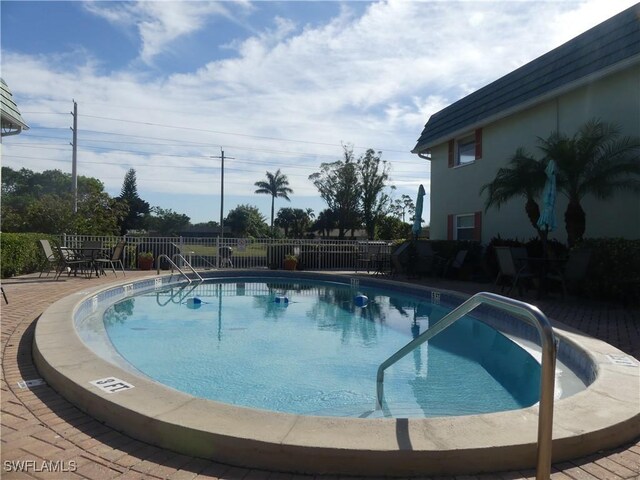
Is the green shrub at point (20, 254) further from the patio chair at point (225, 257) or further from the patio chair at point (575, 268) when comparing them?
the patio chair at point (575, 268)

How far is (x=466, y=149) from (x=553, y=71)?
15.0ft

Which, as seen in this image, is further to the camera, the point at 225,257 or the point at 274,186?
the point at 274,186

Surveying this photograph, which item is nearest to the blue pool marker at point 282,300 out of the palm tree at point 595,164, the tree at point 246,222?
the palm tree at point 595,164

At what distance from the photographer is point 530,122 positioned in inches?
504

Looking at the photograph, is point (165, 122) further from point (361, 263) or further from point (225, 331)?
point (225, 331)

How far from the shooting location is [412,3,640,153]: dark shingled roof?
31.8 ft

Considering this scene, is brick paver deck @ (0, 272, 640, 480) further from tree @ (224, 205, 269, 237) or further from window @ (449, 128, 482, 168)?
tree @ (224, 205, 269, 237)

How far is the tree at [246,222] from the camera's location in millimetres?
64438

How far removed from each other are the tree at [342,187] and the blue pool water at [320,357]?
23.7m

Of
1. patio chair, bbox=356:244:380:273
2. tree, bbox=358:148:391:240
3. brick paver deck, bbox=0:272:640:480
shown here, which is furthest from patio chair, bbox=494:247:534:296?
tree, bbox=358:148:391:240

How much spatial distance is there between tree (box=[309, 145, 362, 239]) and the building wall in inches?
610

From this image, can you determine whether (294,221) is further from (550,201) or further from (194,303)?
(550,201)

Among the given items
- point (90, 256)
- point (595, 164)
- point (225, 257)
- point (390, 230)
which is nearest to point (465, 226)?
point (595, 164)

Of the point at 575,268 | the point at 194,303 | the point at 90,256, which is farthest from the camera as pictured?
the point at 90,256
